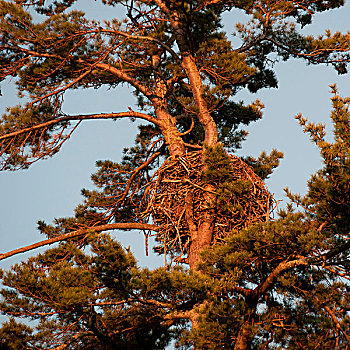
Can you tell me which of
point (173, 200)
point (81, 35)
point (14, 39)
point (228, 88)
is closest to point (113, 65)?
point (81, 35)

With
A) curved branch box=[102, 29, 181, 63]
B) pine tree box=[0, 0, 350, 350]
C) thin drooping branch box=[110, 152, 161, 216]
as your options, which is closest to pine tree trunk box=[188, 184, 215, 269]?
pine tree box=[0, 0, 350, 350]

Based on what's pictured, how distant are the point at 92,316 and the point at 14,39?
5.22 meters

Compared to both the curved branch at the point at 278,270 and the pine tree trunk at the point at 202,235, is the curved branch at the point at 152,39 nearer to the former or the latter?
the pine tree trunk at the point at 202,235

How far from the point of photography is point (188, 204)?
25.9ft

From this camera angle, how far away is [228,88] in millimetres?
8938

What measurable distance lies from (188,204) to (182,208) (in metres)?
0.17

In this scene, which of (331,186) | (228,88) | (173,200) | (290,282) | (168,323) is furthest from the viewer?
(228,88)

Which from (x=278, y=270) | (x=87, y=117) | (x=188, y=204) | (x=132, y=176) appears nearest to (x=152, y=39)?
(x=87, y=117)

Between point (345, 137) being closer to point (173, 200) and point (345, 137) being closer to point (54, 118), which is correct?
point (173, 200)

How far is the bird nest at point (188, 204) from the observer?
7684 mm

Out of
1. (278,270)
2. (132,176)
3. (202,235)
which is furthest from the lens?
(132,176)

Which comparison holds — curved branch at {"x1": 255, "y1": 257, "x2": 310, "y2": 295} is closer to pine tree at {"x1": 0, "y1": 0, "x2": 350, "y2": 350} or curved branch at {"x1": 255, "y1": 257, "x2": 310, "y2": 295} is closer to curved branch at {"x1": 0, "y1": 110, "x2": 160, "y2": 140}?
pine tree at {"x1": 0, "y1": 0, "x2": 350, "y2": 350}

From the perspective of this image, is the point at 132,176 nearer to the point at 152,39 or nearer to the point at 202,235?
the point at 152,39

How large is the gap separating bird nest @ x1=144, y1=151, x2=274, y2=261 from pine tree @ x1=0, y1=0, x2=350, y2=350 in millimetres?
24
